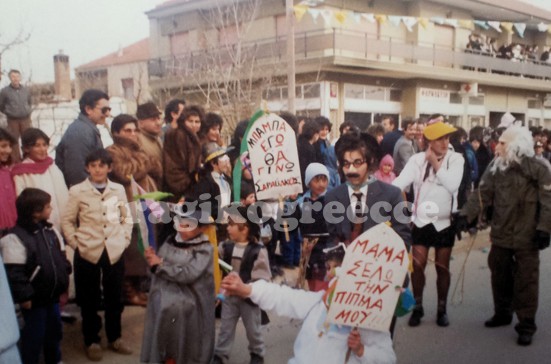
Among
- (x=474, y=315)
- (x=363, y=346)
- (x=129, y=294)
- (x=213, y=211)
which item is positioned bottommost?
(x=474, y=315)

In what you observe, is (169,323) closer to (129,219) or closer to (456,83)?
(129,219)

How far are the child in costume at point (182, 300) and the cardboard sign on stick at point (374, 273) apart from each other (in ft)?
4.17

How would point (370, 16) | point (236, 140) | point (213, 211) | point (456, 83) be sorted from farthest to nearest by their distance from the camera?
point (456, 83) < point (370, 16) < point (236, 140) < point (213, 211)

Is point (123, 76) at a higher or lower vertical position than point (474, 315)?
higher

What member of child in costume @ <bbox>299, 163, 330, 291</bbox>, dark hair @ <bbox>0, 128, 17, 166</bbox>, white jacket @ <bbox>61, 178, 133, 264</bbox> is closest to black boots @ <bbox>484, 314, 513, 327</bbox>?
child in costume @ <bbox>299, 163, 330, 291</bbox>

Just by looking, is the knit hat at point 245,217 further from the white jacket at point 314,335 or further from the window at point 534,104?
the window at point 534,104

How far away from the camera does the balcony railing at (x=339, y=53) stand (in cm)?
1816

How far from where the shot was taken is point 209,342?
3.83 meters

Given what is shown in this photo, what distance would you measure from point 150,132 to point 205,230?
62.2 inches

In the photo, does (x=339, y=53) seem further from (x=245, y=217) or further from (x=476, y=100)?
(x=245, y=217)

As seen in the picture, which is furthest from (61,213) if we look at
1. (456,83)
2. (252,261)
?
(456,83)

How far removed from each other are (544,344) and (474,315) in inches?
33.3

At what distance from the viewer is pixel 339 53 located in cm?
1839

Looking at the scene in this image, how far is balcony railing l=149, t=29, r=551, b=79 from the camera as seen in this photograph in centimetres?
1816
